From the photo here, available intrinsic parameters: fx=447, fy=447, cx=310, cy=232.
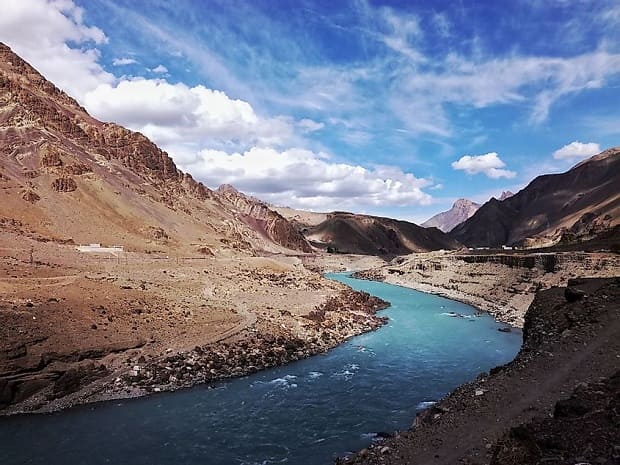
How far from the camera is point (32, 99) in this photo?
80.4 metres

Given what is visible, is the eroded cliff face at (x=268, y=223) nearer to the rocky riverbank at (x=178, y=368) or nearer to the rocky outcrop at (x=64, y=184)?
the rocky outcrop at (x=64, y=184)

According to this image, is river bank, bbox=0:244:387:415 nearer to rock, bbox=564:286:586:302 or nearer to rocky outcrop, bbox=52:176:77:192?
rock, bbox=564:286:586:302

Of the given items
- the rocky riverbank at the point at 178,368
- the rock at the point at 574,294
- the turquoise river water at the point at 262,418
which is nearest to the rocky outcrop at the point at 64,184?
the rocky riverbank at the point at 178,368

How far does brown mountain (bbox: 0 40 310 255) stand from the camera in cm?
6087

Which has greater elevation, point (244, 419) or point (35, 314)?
point (35, 314)

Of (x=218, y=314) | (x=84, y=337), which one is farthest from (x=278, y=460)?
(x=218, y=314)

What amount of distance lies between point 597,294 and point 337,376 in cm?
1491

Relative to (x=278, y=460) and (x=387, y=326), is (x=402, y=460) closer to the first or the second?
(x=278, y=460)

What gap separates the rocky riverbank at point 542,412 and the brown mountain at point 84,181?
5343cm

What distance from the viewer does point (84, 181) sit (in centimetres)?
7275

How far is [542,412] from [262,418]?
12.8m

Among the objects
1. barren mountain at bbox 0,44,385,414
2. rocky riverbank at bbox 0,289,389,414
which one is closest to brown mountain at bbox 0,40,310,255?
barren mountain at bbox 0,44,385,414

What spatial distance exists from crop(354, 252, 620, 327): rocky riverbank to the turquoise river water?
22.8 metres

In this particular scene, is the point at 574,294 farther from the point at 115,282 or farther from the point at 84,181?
the point at 84,181
